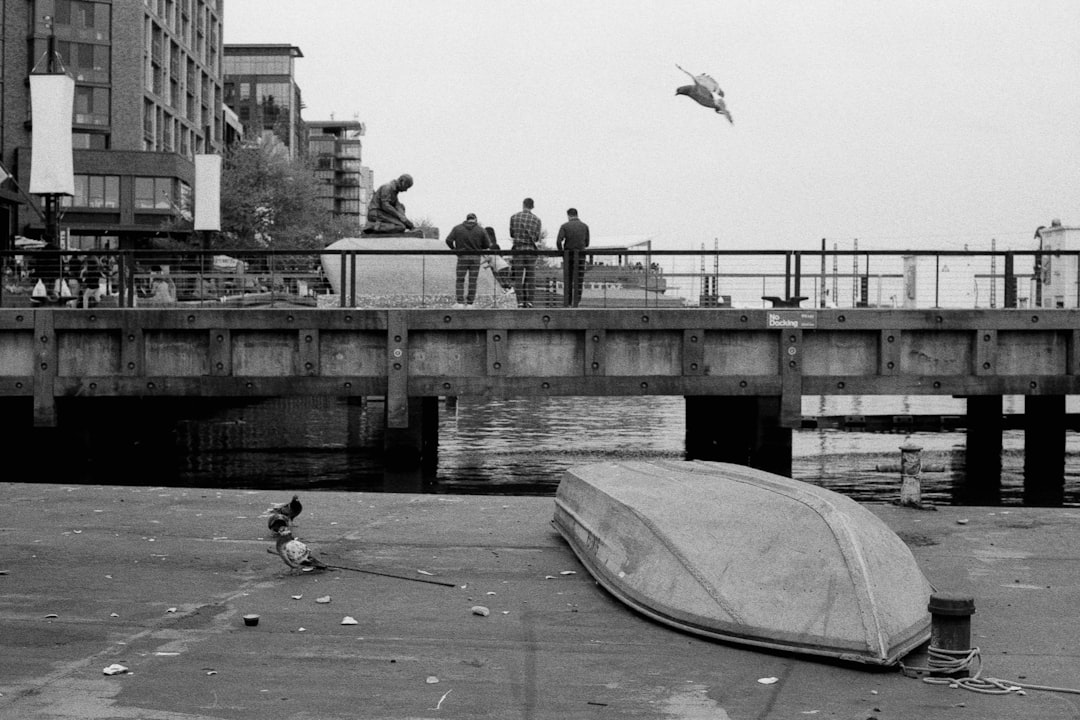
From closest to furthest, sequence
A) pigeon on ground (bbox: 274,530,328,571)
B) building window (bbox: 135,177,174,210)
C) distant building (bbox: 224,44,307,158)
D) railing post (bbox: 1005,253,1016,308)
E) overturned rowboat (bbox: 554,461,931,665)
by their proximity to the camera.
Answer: overturned rowboat (bbox: 554,461,931,665) < pigeon on ground (bbox: 274,530,328,571) < railing post (bbox: 1005,253,1016,308) < building window (bbox: 135,177,174,210) < distant building (bbox: 224,44,307,158)

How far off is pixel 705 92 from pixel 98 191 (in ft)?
202

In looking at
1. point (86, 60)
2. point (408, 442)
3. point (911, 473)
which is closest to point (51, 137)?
point (408, 442)

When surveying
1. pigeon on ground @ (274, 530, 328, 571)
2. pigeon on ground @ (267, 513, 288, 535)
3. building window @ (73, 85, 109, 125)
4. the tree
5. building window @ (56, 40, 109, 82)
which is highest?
building window @ (56, 40, 109, 82)

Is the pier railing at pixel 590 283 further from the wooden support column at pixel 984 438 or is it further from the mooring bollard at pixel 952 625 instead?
the mooring bollard at pixel 952 625

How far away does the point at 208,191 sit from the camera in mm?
36625

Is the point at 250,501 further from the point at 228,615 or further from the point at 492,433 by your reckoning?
the point at 492,433

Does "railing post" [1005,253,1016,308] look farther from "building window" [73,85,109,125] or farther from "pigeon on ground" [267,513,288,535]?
"building window" [73,85,109,125]

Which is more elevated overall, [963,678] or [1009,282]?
[1009,282]

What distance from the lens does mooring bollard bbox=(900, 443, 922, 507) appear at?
13748 mm

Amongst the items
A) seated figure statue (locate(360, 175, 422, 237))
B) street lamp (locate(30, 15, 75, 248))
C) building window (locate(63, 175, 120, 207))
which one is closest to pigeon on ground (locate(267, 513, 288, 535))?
seated figure statue (locate(360, 175, 422, 237))

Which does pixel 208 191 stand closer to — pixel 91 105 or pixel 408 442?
pixel 408 442

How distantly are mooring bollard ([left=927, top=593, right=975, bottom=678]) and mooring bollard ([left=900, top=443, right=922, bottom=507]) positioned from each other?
251 inches

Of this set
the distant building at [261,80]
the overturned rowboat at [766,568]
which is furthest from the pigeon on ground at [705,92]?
the distant building at [261,80]

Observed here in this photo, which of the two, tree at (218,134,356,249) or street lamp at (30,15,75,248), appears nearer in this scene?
street lamp at (30,15,75,248)
